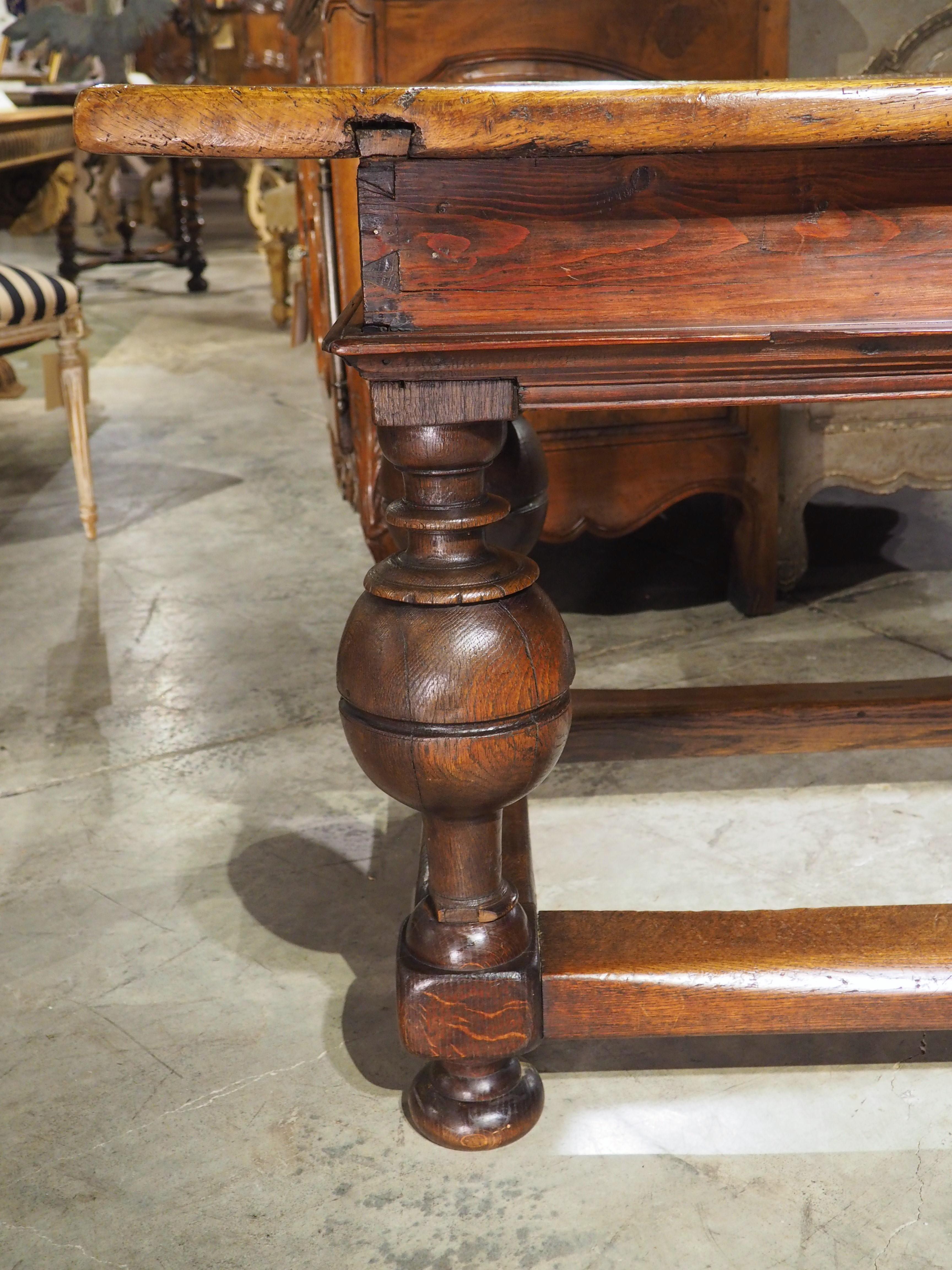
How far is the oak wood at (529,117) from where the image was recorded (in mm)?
939

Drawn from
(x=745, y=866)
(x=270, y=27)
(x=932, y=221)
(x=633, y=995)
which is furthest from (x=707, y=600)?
(x=270, y=27)

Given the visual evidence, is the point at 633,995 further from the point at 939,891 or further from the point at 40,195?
the point at 40,195

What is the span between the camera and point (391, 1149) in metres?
1.32

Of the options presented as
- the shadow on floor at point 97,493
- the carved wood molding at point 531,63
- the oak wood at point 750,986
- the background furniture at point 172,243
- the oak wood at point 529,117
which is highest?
the carved wood molding at point 531,63

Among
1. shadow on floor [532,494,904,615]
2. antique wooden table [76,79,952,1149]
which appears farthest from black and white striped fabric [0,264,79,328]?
antique wooden table [76,79,952,1149]

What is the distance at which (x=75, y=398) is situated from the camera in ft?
10.9

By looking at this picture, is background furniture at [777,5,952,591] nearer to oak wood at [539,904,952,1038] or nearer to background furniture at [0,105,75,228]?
oak wood at [539,904,952,1038]

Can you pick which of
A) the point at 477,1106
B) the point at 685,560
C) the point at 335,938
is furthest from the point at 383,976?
the point at 685,560

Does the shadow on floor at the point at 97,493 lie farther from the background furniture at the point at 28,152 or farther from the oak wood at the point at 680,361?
the oak wood at the point at 680,361

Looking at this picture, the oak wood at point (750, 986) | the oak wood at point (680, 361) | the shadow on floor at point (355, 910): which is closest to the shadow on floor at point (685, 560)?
the shadow on floor at point (355, 910)

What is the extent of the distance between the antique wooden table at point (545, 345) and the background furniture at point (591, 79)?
0.87m

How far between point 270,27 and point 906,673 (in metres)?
11.3

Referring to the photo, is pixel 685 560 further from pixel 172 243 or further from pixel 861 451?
pixel 172 243

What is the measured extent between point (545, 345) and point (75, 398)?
257 centimetres
